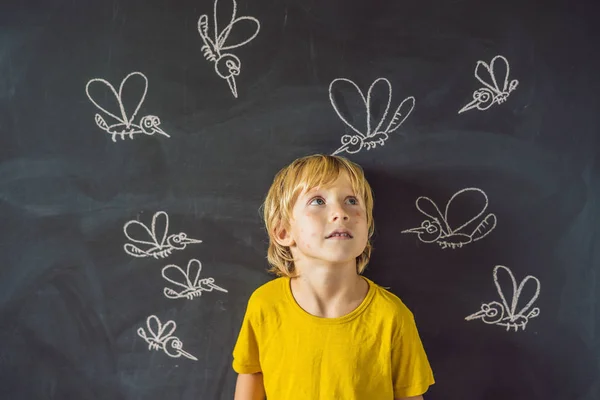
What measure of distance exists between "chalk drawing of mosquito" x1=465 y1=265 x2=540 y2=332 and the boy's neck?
32cm

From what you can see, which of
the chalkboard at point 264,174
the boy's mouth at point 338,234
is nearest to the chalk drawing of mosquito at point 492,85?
the chalkboard at point 264,174

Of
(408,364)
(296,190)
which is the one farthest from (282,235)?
(408,364)

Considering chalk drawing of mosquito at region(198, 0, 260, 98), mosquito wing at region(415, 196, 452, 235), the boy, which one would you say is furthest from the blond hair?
chalk drawing of mosquito at region(198, 0, 260, 98)

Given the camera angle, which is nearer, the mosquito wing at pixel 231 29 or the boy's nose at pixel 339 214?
the boy's nose at pixel 339 214

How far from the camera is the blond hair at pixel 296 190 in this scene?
970 mm

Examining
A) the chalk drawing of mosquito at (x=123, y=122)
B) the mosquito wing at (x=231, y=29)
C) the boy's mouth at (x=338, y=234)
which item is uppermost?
the mosquito wing at (x=231, y=29)

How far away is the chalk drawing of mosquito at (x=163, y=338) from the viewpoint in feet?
3.64

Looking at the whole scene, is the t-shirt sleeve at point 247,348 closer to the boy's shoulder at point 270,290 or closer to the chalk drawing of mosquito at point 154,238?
the boy's shoulder at point 270,290

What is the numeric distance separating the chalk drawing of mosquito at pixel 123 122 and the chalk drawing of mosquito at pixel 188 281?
0.32 metres

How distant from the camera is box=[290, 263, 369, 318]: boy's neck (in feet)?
3.18

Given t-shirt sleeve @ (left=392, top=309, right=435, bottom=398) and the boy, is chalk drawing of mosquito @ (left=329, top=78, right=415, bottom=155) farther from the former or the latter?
t-shirt sleeve @ (left=392, top=309, right=435, bottom=398)

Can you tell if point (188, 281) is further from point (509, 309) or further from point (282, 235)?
point (509, 309)

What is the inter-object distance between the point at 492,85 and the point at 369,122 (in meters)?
0.29

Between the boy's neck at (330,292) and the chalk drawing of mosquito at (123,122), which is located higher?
the chalk drawing of mosquito at (123,122)
